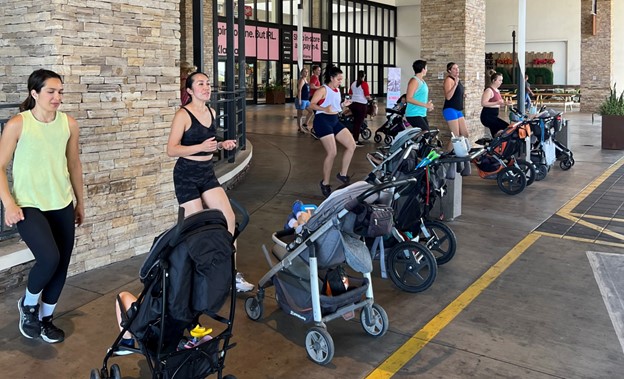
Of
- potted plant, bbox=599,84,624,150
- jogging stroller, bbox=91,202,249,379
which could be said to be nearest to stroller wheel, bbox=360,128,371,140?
potted plant, bbox=599,84,624,150

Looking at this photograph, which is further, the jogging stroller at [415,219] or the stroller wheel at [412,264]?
the jogging stroller at [415,219]

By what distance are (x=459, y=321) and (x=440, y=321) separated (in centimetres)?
14

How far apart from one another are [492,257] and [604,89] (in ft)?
80.1

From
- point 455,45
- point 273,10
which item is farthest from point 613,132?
point 273,10

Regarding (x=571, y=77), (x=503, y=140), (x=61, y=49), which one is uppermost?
(x=571, y=77)

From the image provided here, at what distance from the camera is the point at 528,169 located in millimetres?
9562

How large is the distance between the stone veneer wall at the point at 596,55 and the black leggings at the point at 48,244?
26.9 m

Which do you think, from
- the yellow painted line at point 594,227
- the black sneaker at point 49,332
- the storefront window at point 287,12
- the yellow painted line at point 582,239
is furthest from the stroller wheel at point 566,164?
the storefront window at point 287,12

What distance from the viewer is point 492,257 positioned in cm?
608

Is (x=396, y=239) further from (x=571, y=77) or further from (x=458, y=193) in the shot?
(x=571, y=77)

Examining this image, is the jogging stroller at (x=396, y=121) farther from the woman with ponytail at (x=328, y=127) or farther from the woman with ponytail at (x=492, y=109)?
the woman with ponytail at (x=328, y=127)

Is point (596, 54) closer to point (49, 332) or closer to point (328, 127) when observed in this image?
point (328, 127)

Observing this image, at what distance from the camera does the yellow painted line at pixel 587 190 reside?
820 centimetres

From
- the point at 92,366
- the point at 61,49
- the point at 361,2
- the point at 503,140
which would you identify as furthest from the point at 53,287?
the point at 361,2
